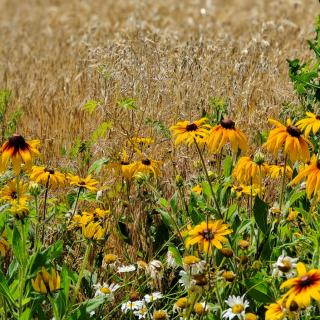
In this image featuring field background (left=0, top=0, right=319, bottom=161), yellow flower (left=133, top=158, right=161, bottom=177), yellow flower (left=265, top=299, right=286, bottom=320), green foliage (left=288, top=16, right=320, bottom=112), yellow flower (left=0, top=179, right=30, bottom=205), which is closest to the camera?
yellow flower (left=265, top=299, right=286, bottom=320)

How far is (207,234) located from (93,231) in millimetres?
440

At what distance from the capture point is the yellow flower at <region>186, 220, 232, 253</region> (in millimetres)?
2195

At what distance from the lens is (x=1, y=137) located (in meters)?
3.91

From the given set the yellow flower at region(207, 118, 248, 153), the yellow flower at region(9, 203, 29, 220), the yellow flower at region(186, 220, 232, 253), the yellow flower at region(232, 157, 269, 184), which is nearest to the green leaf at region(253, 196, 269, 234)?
the yellow flower at region(232, 157, 269, 184)

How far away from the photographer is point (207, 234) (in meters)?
2.23

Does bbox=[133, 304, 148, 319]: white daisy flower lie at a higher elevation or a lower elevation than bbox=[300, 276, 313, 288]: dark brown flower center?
lower

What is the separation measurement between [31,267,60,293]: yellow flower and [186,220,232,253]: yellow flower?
1.42ft

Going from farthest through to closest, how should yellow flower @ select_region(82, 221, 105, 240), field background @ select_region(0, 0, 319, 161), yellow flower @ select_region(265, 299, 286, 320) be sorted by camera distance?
field background @ select_region(0, 0, 319, 161)
yellow flower @ select_region(82, 221, 105, 240)
yellow flower @ select_region(265, 299, 286, 320)

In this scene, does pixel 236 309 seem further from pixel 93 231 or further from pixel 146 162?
pixel 146 162

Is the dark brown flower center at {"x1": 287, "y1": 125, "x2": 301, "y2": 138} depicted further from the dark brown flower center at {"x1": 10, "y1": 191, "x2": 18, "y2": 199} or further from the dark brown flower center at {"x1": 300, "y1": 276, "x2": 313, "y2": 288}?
the dark brown flower center at {"x1": 10, "y1": 191, "x2": 18, "y2": 199}

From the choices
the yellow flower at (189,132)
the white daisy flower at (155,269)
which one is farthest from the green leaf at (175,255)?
the yellow flower at (189,132)

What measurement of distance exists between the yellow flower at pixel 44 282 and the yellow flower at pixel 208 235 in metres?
0.43

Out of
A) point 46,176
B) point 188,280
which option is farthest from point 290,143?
point 46,176

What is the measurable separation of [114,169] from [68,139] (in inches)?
32.8
